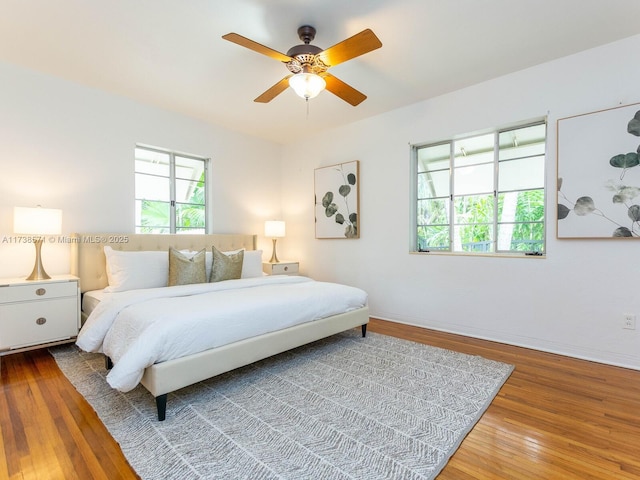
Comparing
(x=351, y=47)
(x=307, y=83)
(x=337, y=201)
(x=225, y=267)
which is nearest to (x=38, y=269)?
(x=225, y=267)

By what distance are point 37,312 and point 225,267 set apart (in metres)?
1.61

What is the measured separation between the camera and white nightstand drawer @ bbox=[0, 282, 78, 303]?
2651 millimetres

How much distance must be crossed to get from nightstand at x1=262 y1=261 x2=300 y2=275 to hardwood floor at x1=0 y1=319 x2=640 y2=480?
2.58m

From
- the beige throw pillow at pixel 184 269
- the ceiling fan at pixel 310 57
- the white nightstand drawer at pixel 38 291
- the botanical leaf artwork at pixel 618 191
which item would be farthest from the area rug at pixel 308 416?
the ceiling fan at pixel 310 57

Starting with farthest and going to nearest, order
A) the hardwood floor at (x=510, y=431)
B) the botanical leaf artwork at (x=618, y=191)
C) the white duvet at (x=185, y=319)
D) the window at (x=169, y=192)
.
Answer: the window at (x=169, y=192) → the botanical leaf artwork at (x=618, y=191) → the white duvet at (x=185, y=319) → the hardwood floor at (x=510, y=431)

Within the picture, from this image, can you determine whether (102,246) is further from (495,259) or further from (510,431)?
(495,259)

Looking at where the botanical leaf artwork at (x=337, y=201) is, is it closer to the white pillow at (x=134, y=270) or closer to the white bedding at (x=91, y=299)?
the white pillow at (x=134, y=270)

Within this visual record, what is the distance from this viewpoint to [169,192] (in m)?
4.18

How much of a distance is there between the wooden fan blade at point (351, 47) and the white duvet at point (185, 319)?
185 cm

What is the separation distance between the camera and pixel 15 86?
118 inches

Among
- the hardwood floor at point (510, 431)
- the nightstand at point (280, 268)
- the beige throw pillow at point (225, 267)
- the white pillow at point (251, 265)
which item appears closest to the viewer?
the hardwood floor at point (510, 431)

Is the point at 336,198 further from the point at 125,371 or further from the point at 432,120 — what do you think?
the point at 125,371

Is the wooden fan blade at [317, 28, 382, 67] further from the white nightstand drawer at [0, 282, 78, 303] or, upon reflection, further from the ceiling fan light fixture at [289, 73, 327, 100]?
the white nightstand drawer at [0, 282, 78, 303]

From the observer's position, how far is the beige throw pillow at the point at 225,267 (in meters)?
3.42
